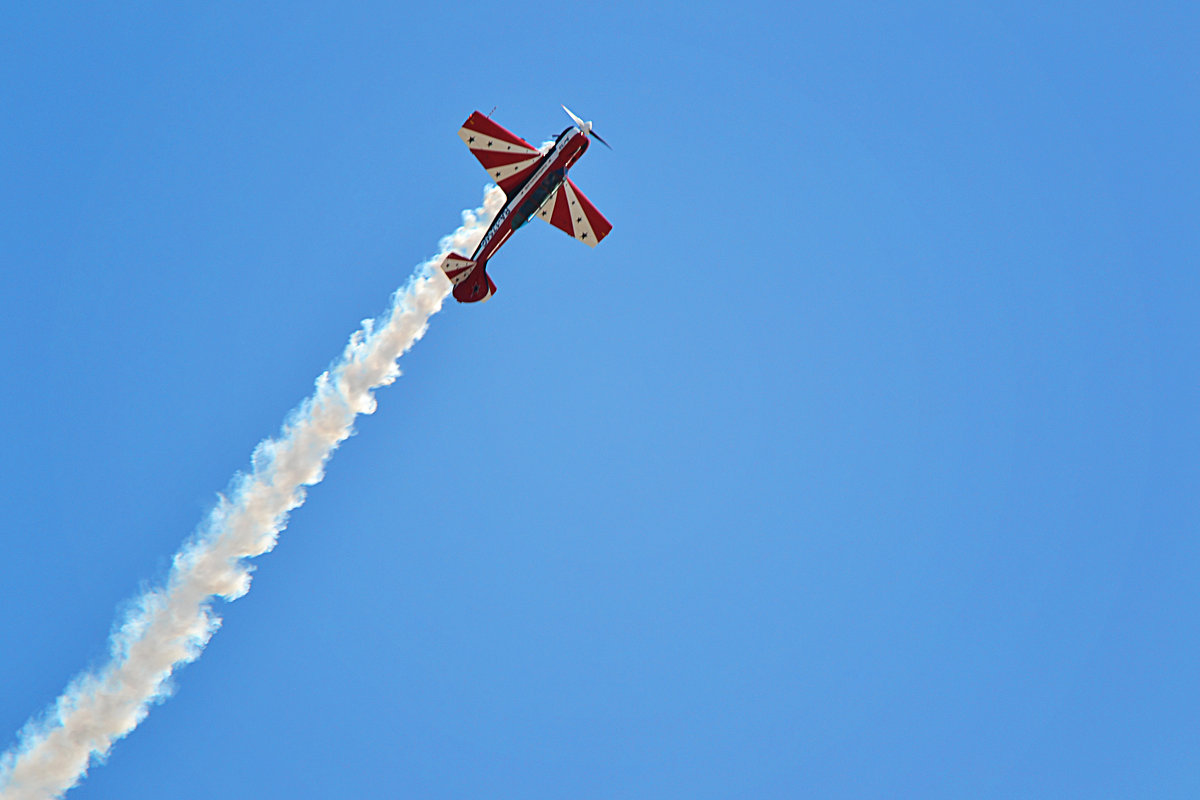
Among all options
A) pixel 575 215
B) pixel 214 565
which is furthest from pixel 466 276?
pixel 214 565

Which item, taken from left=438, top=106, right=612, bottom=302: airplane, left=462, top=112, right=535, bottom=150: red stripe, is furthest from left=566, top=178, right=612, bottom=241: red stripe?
left=462, top=112, right=535, bottom=150: red stripe

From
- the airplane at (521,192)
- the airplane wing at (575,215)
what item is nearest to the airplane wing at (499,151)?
the airplane at (521,192)

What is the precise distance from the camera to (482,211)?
5156cm

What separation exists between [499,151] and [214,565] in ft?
71.7

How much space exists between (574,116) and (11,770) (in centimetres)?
3545

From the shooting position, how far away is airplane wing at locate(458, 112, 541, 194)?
145 ft

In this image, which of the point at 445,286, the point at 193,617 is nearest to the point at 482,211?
the point at 445,286

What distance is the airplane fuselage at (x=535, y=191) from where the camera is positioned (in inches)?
1762

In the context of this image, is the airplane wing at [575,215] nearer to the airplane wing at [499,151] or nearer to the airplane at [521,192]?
the airplane at [521,192]

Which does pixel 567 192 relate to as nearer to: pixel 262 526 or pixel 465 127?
pixel 465 127

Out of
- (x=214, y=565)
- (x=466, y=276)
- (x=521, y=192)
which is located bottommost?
(x=214, y=565)

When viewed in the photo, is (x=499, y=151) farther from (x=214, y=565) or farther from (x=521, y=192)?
(x=214, y=565)

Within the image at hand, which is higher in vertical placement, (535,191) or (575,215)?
(575,215)

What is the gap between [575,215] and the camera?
47.6m
